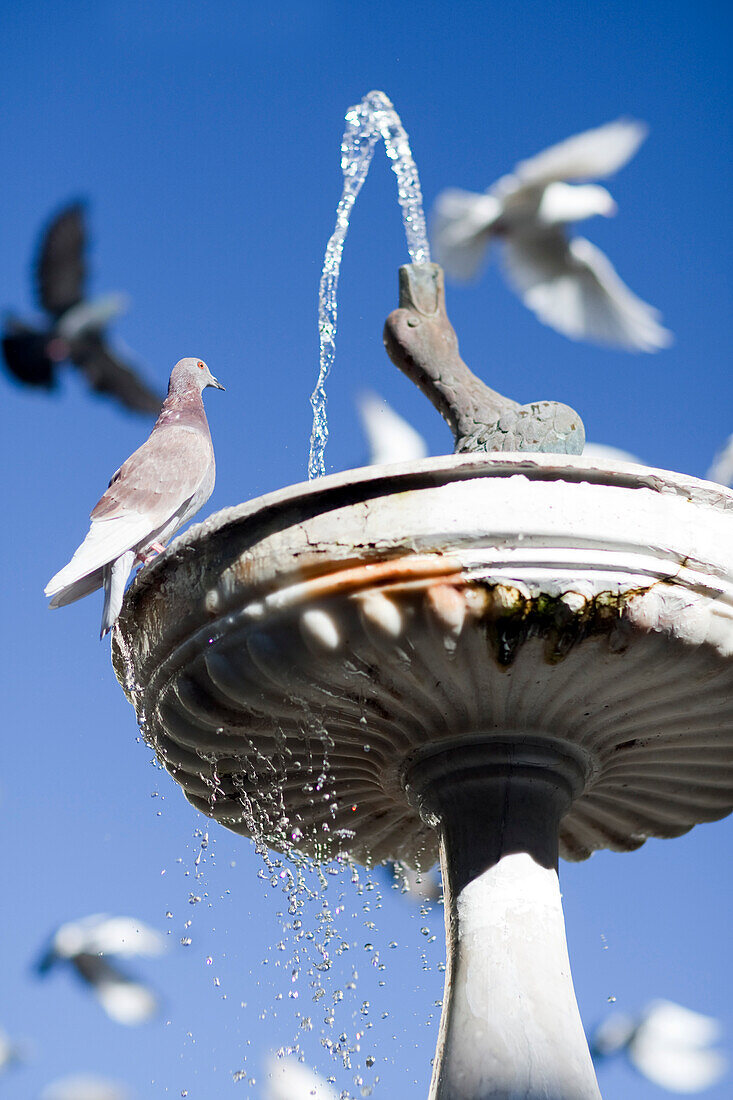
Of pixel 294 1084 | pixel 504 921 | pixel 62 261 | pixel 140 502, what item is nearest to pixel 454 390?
pixel 140 502

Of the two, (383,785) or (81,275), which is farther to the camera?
(81,275)

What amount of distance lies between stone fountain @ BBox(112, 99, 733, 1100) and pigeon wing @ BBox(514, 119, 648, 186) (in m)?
3.01

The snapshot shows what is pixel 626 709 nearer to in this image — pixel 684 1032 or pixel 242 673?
pixel 242 673

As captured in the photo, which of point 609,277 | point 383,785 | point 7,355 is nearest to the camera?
point 383,785

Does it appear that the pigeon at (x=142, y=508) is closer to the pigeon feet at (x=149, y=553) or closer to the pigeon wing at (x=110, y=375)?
the pigeon feet at (x=149, y=553)

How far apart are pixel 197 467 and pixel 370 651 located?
128 centimetres

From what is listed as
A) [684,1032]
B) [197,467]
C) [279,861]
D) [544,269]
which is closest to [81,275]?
[544,269]

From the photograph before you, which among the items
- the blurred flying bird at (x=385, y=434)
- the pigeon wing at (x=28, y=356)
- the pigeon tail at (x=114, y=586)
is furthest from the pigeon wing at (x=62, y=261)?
the pigeon tail at (x=114, y=586)

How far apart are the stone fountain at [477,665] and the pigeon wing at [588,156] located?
3005 millimetres

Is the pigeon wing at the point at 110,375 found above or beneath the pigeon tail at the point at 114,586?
above

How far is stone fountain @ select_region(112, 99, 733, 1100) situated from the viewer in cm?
305

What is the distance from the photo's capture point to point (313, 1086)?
5164 millimetres

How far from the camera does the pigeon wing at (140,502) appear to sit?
12.0 ft

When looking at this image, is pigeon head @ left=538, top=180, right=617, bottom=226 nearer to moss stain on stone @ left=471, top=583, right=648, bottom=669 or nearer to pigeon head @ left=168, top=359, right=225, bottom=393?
pigeon head @ left=168, top=359, right=225, bottom=393
